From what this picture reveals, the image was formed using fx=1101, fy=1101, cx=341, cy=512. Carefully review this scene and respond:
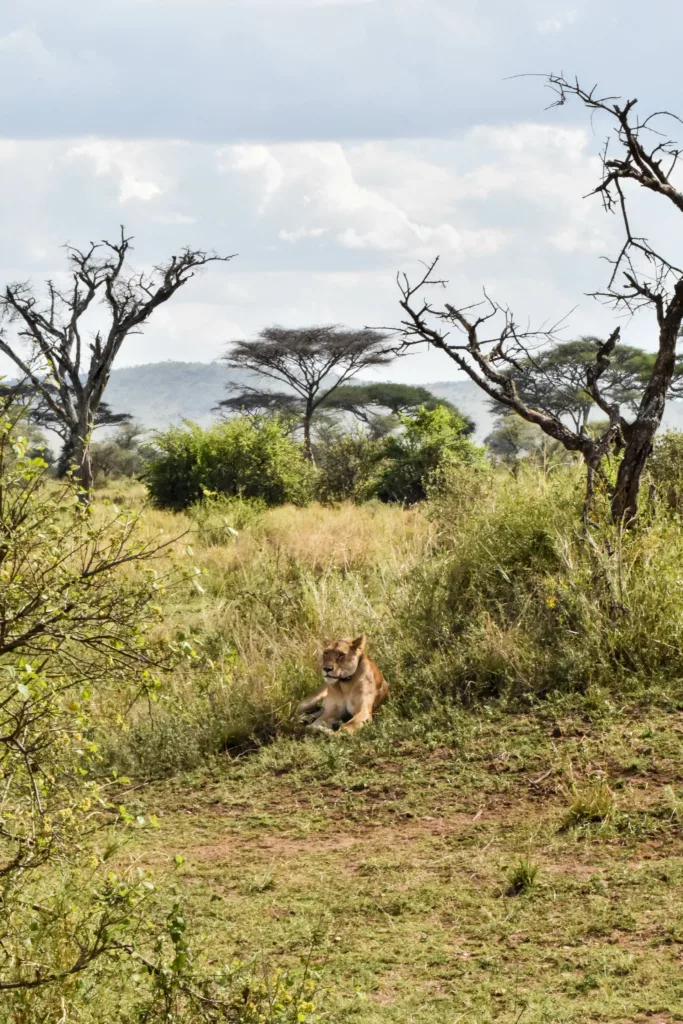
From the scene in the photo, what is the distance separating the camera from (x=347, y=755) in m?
6.92

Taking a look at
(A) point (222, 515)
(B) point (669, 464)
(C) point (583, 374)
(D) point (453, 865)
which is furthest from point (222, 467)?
(C) point (583, 374)

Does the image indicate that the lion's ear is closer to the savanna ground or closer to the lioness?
the lioness

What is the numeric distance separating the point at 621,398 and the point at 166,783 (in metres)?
44.4

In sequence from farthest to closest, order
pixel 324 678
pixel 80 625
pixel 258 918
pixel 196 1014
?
pixel 324 678 < pixel 258 918 < pixel 80 625 < pixel 196 1014

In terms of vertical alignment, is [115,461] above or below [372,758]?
above

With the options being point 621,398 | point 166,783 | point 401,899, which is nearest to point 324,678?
point 166,783

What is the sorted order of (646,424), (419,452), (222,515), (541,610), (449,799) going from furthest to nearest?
(419,452) → (222,515) → (646,424) → (541,610) → (449,799)

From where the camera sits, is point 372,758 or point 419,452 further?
point 419,452

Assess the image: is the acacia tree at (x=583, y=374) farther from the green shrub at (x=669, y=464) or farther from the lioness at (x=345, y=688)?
the lioness at (x=345, y=688)

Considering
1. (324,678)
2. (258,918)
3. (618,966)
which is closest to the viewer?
(618,966)

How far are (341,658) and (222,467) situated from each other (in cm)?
1306

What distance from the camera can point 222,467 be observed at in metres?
20.2

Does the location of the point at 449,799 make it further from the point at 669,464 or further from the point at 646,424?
the point at 669,464

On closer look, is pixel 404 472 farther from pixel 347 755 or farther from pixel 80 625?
pixel 80 625
